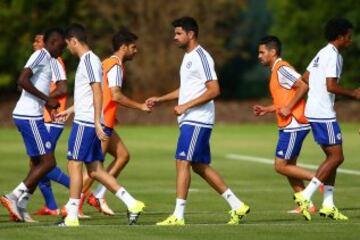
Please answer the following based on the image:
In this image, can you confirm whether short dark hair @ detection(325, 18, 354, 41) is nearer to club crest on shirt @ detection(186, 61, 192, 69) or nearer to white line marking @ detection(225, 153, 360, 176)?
club crest on shirt @ detection(186, 61, 192, 69)

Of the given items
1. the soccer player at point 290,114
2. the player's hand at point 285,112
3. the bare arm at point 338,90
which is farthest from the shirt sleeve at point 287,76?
the bare arm at point 338,90

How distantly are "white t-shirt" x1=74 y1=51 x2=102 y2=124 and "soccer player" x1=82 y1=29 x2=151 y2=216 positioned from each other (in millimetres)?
1279

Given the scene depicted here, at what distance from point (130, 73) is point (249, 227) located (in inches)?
1281

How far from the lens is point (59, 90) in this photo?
1688 centimetres

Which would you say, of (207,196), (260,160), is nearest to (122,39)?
(207,196)

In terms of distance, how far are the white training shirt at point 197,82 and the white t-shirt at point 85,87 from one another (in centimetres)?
103

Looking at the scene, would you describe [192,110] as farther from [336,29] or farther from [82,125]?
[336,29]

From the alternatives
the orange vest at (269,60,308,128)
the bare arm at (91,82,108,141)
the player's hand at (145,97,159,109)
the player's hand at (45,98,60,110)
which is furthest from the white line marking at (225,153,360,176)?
the bare arm at (91,82,108,141)

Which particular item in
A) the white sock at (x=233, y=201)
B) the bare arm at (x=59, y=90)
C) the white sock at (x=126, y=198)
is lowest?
the white sock at (x=233, y=201)

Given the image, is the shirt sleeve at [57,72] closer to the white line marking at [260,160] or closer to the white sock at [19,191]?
the white sock at [19,191]

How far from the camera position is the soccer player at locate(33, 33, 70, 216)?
1691 cm

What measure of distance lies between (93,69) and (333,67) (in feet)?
9.52

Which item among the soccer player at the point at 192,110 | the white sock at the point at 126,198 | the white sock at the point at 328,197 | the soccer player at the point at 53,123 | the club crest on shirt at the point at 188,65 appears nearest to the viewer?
the white sock at the point at 126,198

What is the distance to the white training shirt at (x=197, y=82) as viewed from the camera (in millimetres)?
15258
